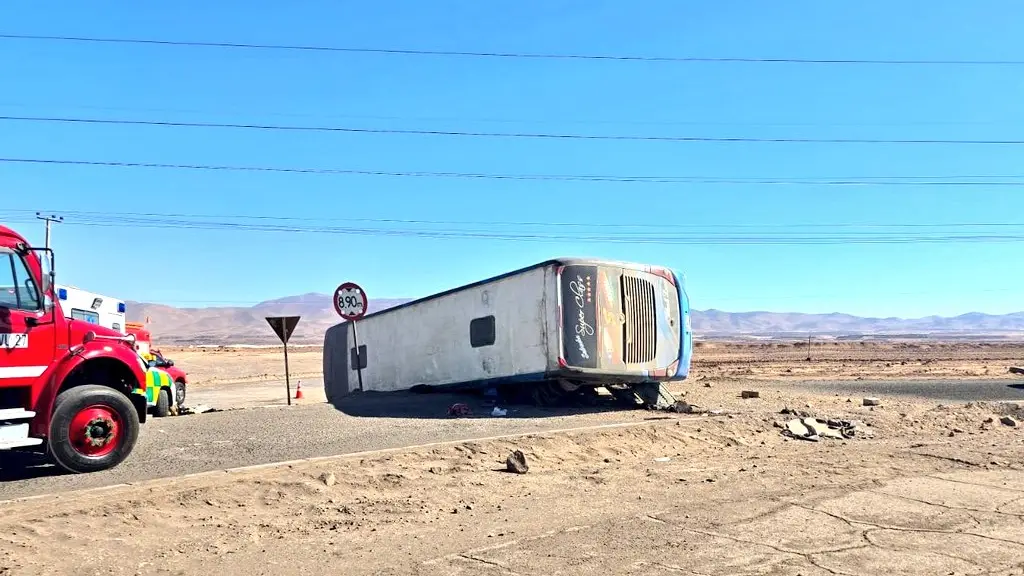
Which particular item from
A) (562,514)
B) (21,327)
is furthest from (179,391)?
(562,514)

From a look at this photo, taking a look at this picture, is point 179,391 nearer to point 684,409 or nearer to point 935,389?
point 684,409

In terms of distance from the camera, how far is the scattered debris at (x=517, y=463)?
935cm

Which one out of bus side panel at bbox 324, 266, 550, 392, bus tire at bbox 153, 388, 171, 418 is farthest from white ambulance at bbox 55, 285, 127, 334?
bus side panel at bbox 324, 266, 550, 392

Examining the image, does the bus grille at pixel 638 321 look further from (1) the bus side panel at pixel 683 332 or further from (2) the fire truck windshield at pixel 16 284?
(2) the fire truck windshield at pixel 16 284

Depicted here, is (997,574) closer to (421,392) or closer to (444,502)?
(444,502)

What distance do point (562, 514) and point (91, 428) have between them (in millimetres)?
4830

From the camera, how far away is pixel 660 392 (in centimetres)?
1591

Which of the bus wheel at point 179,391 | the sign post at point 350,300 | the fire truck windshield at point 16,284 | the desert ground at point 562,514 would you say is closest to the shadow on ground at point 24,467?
the desert ground at point 562,514

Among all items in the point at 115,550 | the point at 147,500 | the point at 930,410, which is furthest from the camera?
the point at 930,410

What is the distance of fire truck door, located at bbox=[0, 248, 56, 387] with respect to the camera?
7834mm

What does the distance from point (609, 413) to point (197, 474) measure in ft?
26.2

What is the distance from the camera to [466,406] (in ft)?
48.1

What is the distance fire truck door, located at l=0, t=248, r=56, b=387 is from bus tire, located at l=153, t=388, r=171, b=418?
1034cm

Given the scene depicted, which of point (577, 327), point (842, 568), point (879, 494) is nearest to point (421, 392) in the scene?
point (577, 327)
